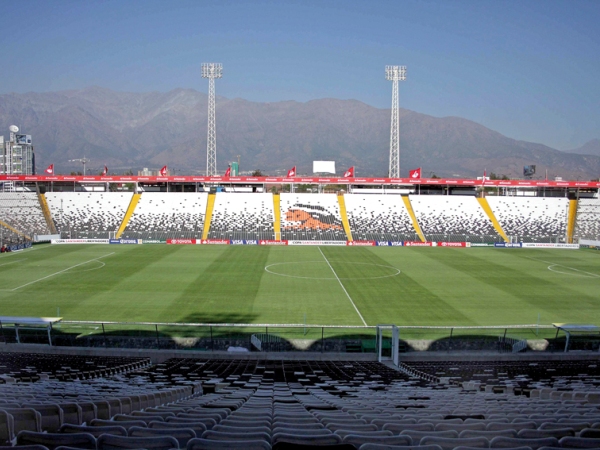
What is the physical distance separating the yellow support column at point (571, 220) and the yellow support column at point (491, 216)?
301 inches

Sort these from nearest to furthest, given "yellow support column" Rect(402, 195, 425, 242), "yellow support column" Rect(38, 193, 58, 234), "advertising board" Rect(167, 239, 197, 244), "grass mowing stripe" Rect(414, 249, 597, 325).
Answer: "grass mowing stripe" Rect(414, 249, 597, 325) < "advertising board" Rect(167, 239, 197, 244) < "yellow support column" Rect(38, 193, 58, 234) < "yellow support column" Rect(402, 195, 425, 242)

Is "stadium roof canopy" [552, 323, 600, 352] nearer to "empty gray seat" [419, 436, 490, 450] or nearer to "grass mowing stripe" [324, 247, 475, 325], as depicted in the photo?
"grass mowing stripe" [324, 247, 475, 325]

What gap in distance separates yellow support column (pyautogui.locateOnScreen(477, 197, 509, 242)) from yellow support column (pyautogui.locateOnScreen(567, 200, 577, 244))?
7638mm

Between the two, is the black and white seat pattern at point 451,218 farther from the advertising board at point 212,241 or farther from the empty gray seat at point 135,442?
→ the empty gray seat at point 135,442

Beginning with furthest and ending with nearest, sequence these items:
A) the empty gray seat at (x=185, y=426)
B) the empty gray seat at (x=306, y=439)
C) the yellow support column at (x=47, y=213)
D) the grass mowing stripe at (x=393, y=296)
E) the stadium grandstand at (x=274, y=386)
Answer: the yellow support column at (x=47, y=213) → the grass mowing stripe at (x=393, y=296) → the empty gray seat at (x=185, y=426) → the stadium grandstand at (x=274, y=386) → the empty gray seat at (x=306, y=439)

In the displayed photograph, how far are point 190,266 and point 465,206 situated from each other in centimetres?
4229

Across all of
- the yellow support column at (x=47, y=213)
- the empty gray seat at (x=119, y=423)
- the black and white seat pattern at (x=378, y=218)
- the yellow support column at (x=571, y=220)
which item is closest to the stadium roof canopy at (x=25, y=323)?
the empty gray seat at (x=119, y=423)

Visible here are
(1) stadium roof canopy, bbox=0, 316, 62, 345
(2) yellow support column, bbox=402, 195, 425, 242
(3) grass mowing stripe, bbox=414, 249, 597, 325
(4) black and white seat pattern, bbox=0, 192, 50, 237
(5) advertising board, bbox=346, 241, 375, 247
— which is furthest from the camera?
(2) yellow support column, bbox=402, 195, 425, 242

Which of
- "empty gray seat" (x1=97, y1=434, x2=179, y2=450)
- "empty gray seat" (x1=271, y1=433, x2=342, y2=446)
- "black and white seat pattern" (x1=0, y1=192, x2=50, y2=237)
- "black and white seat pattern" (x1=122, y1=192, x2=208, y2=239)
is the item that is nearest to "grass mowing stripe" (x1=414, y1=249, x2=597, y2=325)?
"empty gray seat" (x1=271, y1=433, x2=342, y2=446)

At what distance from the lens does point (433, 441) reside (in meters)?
4.37

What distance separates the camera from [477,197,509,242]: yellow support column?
65.2 metres

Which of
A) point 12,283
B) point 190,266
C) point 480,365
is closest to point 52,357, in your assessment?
point 480,365

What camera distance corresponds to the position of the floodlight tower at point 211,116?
259 feet

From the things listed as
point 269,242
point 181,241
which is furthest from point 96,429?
point 181,241
